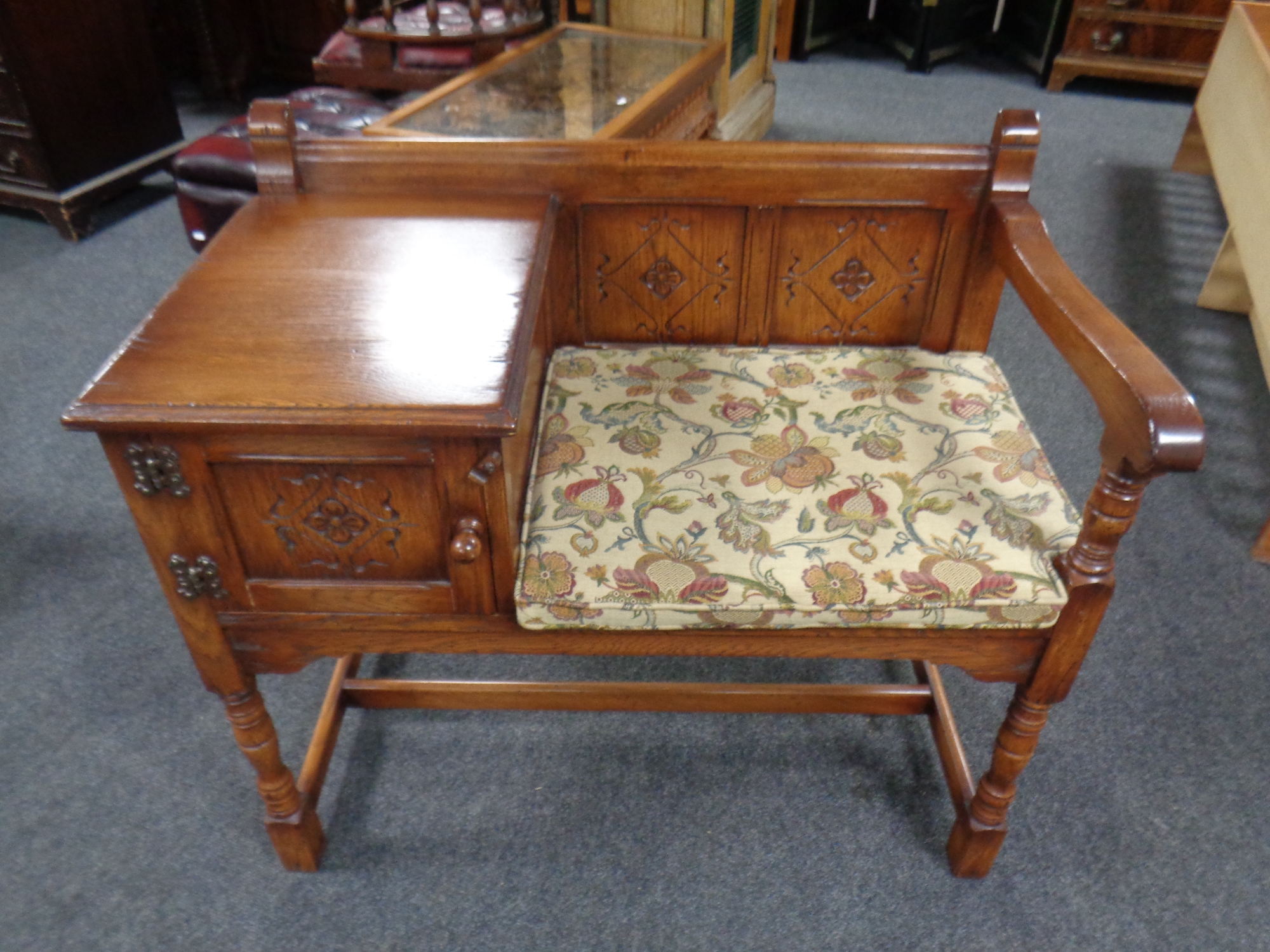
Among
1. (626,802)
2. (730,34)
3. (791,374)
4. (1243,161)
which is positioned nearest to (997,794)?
(626,802)

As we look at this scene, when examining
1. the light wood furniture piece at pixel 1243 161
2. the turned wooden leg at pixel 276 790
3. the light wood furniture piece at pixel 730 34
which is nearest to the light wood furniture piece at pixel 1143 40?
the light wood furniture piece at pixel 1243 161

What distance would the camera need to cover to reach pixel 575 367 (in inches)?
61.8

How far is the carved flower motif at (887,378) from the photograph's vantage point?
150 cm

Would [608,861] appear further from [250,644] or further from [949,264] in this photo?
[949,264]

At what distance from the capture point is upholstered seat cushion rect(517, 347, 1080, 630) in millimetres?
1187

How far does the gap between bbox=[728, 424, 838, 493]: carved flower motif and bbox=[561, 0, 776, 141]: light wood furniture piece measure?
2.33m

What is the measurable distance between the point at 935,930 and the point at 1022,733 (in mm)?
371

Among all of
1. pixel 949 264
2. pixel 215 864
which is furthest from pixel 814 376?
pixel 215 864

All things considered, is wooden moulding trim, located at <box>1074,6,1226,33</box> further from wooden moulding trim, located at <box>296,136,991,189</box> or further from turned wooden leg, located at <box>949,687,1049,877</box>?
turned wooden leg, located at <box>949,687,1049,877</box>

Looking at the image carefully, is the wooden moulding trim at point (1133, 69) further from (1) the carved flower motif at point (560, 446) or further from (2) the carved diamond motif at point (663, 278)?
(1) the carved flower motif at point (560, 446)

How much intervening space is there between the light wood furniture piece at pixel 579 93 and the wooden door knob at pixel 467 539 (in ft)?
4.47

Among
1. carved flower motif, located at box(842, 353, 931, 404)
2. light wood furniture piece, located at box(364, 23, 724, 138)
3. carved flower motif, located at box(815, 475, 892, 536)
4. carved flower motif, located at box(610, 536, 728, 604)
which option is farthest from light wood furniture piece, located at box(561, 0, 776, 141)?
carved flower motif, located at box(610, 536, 728, 604)

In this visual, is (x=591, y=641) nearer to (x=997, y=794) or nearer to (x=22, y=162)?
(x=997, y=794)

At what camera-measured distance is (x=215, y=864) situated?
5.04 feet
